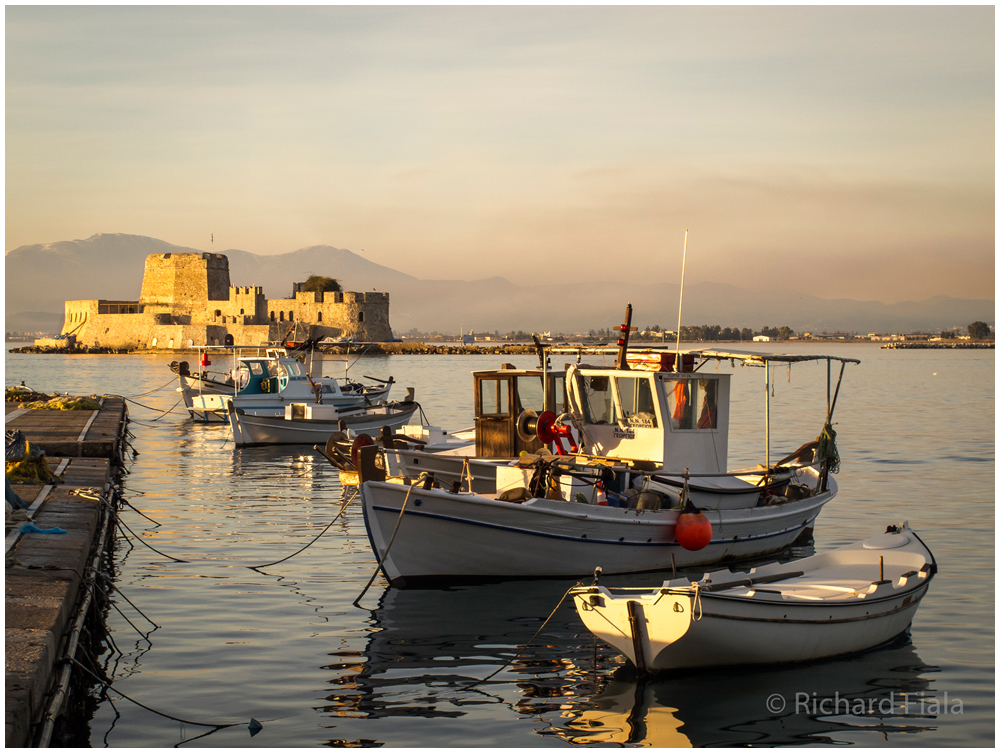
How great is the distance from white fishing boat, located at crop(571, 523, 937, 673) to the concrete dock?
3.50 m

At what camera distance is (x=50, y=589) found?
7055 mm

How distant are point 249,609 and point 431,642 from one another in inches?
76.1

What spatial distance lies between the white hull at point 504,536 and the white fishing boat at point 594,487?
1cm

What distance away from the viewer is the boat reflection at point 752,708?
625cm

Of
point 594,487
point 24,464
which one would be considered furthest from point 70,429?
point 594,487

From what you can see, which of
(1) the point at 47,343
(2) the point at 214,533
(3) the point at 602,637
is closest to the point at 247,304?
(1) the point at 47,343

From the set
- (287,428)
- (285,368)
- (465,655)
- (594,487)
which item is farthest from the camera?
(285,368)

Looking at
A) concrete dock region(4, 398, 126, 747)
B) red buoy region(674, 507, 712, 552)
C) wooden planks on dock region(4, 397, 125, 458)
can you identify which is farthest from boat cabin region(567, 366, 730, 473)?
wooden planks on dock region(4, 397, 125, 458)

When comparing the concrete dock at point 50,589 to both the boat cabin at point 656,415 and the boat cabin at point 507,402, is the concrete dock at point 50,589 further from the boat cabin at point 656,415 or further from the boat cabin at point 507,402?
the boat cabin at point 656,415

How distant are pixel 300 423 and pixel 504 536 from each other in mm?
14990

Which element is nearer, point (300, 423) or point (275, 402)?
point (300, 423)

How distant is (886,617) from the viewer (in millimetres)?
7762

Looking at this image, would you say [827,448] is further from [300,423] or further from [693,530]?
[300,423]

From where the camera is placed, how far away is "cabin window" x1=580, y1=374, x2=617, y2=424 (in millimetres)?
11367
